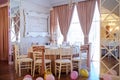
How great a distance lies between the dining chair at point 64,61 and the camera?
17.7ft

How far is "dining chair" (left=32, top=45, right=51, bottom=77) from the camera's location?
18.0 ft

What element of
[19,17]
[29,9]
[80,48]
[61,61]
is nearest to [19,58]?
[61,61]

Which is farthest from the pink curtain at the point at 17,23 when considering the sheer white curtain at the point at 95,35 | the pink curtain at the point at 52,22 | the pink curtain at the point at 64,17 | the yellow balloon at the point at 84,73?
the yellow balloon at the point at 84,73

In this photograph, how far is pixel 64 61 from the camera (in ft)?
17.7

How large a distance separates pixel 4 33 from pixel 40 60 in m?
3.90

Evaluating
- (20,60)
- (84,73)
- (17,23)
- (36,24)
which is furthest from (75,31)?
(20,60)

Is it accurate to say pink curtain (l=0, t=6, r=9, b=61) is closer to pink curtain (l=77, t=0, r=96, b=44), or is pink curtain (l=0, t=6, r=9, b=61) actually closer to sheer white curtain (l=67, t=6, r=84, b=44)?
sheer white curtain (l=67, t=6, r=84, b=44)

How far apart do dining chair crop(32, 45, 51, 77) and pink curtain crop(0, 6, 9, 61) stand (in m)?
3.27

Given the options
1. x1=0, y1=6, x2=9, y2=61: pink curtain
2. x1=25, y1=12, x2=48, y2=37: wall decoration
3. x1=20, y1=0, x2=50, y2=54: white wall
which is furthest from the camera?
x1=0, y1=6, x2=9, y2=61: pink curtain

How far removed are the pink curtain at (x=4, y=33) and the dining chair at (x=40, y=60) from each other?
327 centimetres

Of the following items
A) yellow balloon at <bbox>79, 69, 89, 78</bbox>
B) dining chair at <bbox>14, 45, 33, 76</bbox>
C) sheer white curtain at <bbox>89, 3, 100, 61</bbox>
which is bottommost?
yellow balloon at <bbox>79, 69, 89, 78</bbox>

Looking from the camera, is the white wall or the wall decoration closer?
the white wall

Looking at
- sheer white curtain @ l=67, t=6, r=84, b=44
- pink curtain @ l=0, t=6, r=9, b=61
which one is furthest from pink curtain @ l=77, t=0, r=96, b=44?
pink curtain @ l=0, t=6, r=9, b=61

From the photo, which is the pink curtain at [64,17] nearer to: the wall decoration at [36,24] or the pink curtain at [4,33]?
the wall decoration at [36,24]
